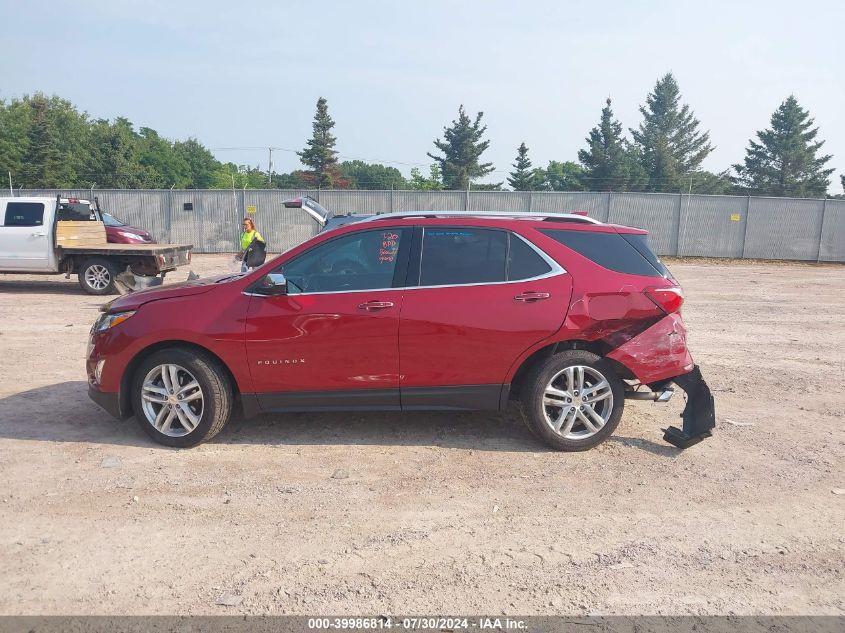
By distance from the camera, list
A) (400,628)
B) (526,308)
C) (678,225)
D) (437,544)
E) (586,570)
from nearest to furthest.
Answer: (400,628) < (586,570) < (437,544) < (526,308) < (678,225)

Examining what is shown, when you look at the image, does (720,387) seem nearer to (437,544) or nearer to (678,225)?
(437,544)

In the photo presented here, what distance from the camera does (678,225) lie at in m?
26.4

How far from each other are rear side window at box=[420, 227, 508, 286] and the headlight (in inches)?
89.2

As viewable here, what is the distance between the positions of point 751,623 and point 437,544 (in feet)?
5.10

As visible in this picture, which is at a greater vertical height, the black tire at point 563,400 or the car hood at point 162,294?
the car hood at point 162,294

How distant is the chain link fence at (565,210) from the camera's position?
1027 inches

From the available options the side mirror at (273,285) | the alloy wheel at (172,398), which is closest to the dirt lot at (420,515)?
the alloy wheel at (172,398)

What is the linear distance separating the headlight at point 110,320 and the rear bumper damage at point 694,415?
419 cm

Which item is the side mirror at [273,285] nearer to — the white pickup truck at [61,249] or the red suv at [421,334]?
the red suv at [421,334]

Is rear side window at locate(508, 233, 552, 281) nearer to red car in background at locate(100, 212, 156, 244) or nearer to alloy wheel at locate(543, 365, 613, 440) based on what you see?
alloy wheel at locate(543, 365, 613, 440)

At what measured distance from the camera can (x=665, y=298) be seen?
195 inches

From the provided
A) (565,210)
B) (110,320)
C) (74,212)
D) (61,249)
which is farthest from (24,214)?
(565,210)

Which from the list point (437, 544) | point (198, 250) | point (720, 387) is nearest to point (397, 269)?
point (437, 544)

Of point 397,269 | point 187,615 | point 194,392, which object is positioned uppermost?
point 397,269
